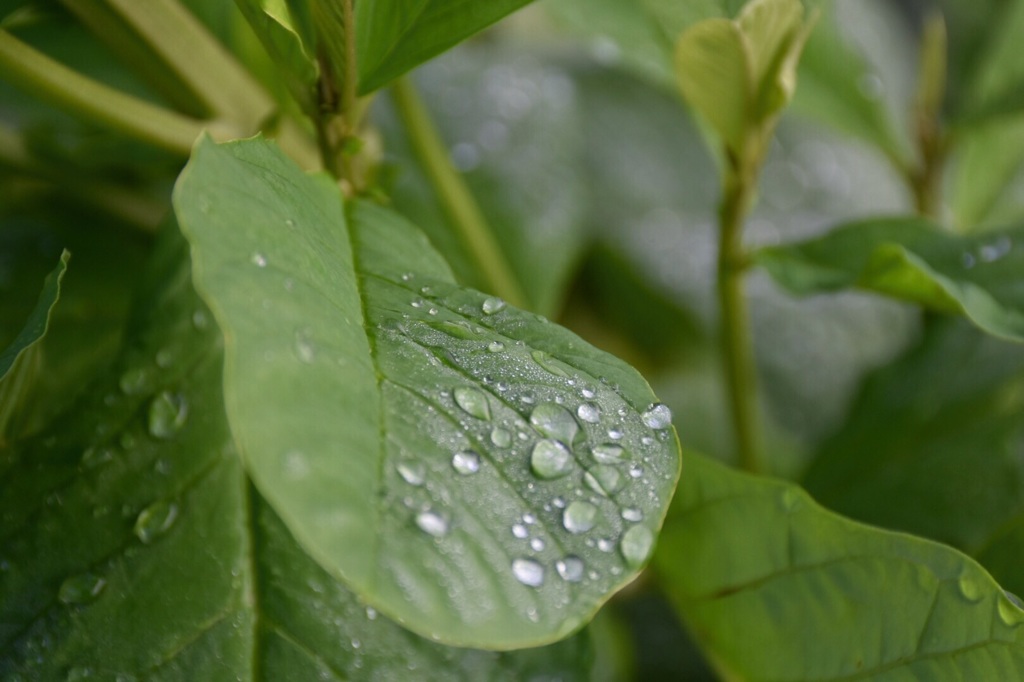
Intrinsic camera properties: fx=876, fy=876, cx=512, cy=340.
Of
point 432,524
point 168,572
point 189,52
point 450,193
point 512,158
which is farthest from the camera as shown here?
point 512,158

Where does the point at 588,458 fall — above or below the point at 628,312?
above

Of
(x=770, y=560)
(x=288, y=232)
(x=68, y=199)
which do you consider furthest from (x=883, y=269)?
(x=68, y=199)

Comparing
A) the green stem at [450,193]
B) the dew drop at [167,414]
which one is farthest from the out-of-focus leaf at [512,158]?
the dew drop at [167,414]

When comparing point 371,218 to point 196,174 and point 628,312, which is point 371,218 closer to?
point 196,174

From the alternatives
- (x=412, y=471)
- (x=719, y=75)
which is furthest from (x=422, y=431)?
(x=719, y=75)

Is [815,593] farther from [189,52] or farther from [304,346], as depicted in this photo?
[189,52]

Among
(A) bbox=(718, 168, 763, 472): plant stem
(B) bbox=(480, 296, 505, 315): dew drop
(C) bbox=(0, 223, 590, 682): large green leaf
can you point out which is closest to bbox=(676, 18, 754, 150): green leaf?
(A) bbox=(718, 168, 763, 472): plant stem

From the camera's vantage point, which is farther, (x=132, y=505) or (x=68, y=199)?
(x=68, y=199)

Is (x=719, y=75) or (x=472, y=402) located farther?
(x=719, y=75)
